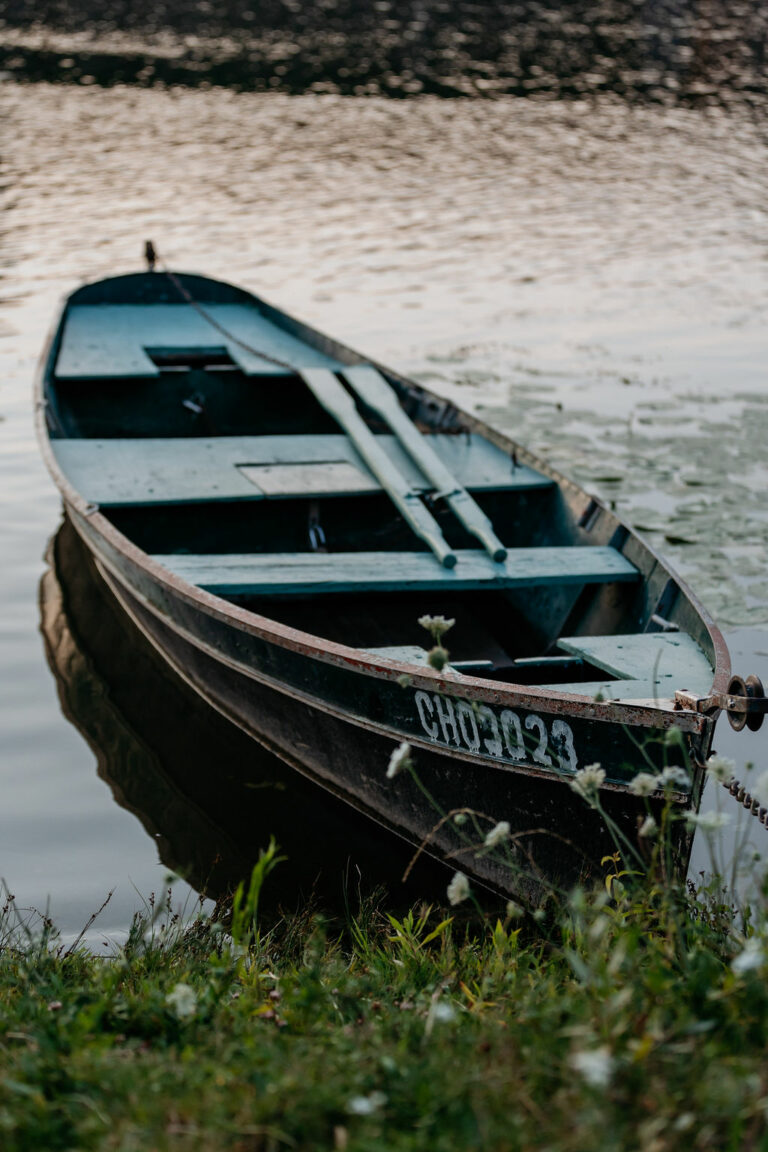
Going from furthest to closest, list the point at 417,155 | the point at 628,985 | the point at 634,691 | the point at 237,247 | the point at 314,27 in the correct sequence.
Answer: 1. the point at 314,27
2. the point at 417,155
3. the point at 237,247
4. the point at 634,691
5. the point at 628,985

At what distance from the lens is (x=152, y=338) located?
9.68m

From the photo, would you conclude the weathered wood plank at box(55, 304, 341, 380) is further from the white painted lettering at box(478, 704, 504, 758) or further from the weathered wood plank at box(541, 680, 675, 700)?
the white painted lettering at box(478, 704, 504, 758)

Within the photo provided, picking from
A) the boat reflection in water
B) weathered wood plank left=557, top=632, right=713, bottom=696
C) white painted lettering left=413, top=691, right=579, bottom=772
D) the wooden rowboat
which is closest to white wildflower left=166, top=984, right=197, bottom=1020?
the wooden rowboat

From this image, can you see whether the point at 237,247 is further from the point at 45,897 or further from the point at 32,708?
the point at 45,897

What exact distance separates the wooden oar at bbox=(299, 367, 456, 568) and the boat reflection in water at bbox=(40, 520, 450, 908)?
4.70 ft

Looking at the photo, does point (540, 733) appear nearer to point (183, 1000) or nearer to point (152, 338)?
point (183, 1000)

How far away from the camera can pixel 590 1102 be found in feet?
7.04

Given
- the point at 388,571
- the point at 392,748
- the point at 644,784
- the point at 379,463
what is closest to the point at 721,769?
the point at 644,784

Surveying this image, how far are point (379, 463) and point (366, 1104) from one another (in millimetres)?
5232

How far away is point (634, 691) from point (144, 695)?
10.9 ft

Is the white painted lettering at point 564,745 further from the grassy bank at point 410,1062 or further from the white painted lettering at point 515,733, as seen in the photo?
the grassy bank at point 410,1062

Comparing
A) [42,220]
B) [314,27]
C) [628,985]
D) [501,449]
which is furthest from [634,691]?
[314,27]

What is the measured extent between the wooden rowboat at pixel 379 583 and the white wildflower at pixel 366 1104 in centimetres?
119

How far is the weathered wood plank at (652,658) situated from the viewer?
15.8 feet
